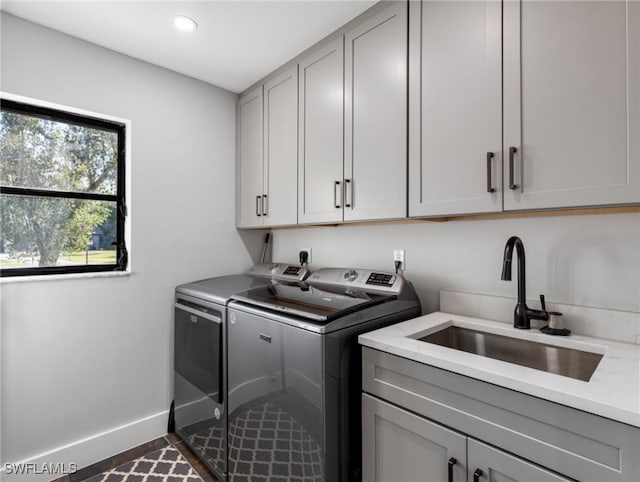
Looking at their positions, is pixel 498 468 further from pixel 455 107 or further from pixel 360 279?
pixel 455 107

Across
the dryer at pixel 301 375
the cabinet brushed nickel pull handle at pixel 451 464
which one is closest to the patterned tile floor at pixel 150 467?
the dryer at pixel 301 375

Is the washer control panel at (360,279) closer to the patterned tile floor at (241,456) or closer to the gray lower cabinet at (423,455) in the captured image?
the gray lower cabinet at (423,455)

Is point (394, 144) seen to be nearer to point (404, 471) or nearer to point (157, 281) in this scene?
point (404, 471)

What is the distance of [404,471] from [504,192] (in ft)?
3.53

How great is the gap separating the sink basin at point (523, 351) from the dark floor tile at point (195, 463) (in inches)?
57.2

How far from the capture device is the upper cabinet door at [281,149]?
2.15 m

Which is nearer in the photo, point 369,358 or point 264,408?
point 369,358

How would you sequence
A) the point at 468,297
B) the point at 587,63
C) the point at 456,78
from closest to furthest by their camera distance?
the point at 587,63, the point at 456,78, the point at 468,297

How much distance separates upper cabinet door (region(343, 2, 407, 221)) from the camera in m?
1.60

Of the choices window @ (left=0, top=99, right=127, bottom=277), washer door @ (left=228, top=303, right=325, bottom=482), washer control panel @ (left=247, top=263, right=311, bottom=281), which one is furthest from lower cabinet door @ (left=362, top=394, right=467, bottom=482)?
window @ (left=0, top=99, right=127, bottom=277)

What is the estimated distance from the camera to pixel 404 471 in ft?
3.92

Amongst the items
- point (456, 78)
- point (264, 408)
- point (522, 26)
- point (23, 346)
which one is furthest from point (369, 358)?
point (23, 346)

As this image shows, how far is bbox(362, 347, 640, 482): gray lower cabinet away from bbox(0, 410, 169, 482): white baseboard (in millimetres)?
1608

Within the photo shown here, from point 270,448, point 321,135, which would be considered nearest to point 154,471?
point 270,448
